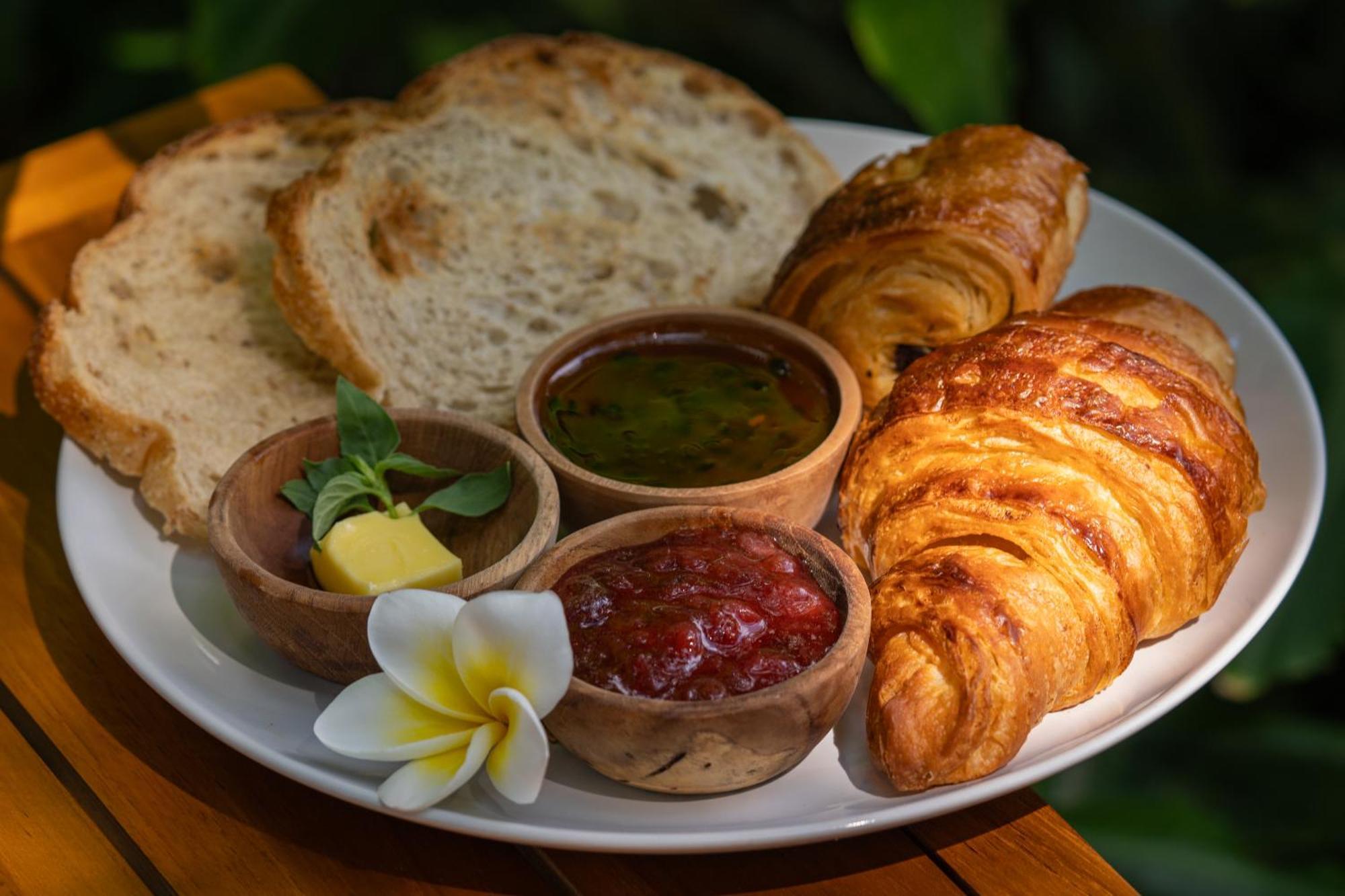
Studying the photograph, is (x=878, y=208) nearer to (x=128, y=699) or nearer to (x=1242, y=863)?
(x=128, y=699)

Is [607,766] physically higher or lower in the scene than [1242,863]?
higher

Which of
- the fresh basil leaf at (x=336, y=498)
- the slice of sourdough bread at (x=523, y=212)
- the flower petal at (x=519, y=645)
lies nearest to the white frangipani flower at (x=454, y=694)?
the flower petal at (x=519, y=645)

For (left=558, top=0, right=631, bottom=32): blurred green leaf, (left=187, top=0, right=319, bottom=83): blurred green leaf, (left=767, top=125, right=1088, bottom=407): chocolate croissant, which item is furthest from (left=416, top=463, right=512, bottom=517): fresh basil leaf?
(left=558, top=0, right=631, bottom=32): blurred green leaf

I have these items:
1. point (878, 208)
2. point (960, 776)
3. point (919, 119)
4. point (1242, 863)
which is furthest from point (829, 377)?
point (1242, 863)

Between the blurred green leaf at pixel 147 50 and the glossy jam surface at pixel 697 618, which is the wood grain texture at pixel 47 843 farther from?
the blurred green leaf at pixel 147 50

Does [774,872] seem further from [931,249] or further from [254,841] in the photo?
[931,249]

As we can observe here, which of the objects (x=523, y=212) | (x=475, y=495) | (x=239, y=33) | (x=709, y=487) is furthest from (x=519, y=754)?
(x=239, y=33)

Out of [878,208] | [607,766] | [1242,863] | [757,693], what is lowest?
[1242,863]
